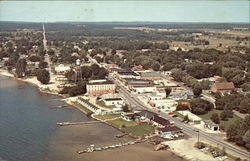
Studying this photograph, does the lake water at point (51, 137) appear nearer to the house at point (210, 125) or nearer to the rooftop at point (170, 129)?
the rooftop at point (170, 129)

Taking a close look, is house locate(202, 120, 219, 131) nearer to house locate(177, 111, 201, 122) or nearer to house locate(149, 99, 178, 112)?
house locate(177, 111, 201, 122)

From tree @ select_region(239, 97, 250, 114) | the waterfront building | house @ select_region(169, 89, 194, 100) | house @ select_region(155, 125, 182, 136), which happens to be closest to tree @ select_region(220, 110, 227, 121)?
tree @ select_region(239, 97, 250, 114)

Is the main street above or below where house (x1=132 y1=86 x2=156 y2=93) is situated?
below

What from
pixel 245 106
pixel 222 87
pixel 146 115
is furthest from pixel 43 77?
pixel 245 106

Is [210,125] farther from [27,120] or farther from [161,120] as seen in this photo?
[27,120]

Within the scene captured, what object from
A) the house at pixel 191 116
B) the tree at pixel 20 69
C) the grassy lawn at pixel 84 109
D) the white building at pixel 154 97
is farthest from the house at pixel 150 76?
the tree at pixel 20 69
